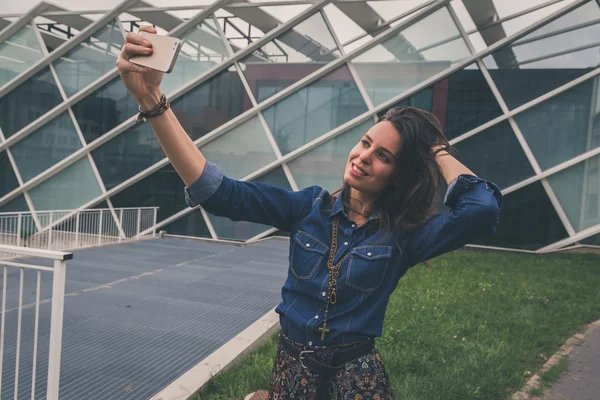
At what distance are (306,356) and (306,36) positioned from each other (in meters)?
12.4

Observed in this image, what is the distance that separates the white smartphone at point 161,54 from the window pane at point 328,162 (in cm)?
1144

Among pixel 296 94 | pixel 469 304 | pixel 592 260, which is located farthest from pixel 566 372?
pixel 296 94

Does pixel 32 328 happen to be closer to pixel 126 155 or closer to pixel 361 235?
pixel 361 235

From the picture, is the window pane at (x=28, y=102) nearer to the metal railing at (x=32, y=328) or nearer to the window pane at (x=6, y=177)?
the window pane at (x=6, y=177)

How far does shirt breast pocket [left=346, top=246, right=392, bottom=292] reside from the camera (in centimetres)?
157

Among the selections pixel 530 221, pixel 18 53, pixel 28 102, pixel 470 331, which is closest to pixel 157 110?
pixel 470 331

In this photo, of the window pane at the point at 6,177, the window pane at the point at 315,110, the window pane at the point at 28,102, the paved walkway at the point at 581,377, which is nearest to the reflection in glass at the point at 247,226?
the window pane at the point at 315,110

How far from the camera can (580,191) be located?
452 inches

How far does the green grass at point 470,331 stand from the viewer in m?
3.77

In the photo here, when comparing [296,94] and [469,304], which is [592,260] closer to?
[469,304]

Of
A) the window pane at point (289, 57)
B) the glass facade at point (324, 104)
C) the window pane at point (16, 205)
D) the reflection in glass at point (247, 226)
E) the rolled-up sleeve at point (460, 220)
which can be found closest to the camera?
the rolled-up sleeve at point (460, 220)

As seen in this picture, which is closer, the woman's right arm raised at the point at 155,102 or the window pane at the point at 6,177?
the woman's right arm raised at the point at 155,102

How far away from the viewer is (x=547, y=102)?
11.6 meters

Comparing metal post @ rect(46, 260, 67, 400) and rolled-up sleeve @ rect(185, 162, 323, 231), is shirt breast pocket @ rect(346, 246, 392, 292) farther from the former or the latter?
metal post @ rect(46, 260, 67, 400)
